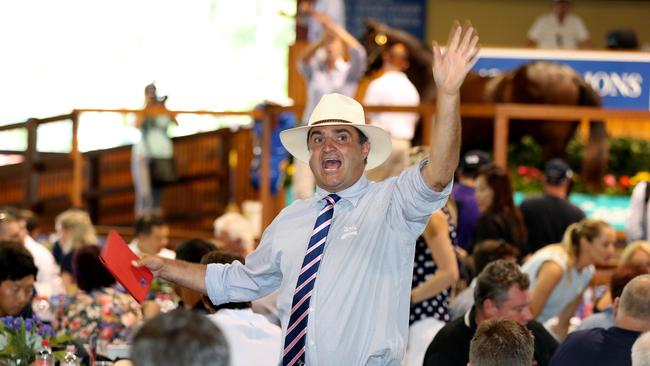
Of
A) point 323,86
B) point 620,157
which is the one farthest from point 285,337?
point 620,157

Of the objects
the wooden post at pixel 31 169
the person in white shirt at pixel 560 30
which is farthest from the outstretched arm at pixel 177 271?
the person in white shirt at pixel 560 30

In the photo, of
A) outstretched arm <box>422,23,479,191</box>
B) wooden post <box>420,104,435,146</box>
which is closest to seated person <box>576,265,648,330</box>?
outstretched arm <box>422,23,479,191</box>

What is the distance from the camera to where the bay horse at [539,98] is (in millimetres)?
11742

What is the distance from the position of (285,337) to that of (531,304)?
3.07 m

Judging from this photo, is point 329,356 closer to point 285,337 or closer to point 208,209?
point 285,337

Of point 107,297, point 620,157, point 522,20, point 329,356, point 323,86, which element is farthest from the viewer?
point 522,20

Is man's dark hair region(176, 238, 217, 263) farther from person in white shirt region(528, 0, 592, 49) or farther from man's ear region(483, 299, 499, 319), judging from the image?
person in white shirt region(528, 0, 592, 49)

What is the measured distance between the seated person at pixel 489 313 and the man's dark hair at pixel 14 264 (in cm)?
181

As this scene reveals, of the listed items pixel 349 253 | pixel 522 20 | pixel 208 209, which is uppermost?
pixel 522 20

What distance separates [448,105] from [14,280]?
2.74 meters

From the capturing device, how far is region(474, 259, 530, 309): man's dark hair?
577cm

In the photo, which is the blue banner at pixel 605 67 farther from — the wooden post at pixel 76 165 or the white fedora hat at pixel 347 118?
the white fedora hat at pixel 347 118

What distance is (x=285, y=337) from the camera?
14.5 ft

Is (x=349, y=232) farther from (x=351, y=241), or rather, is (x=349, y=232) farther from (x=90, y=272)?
(x=90, y=272)
